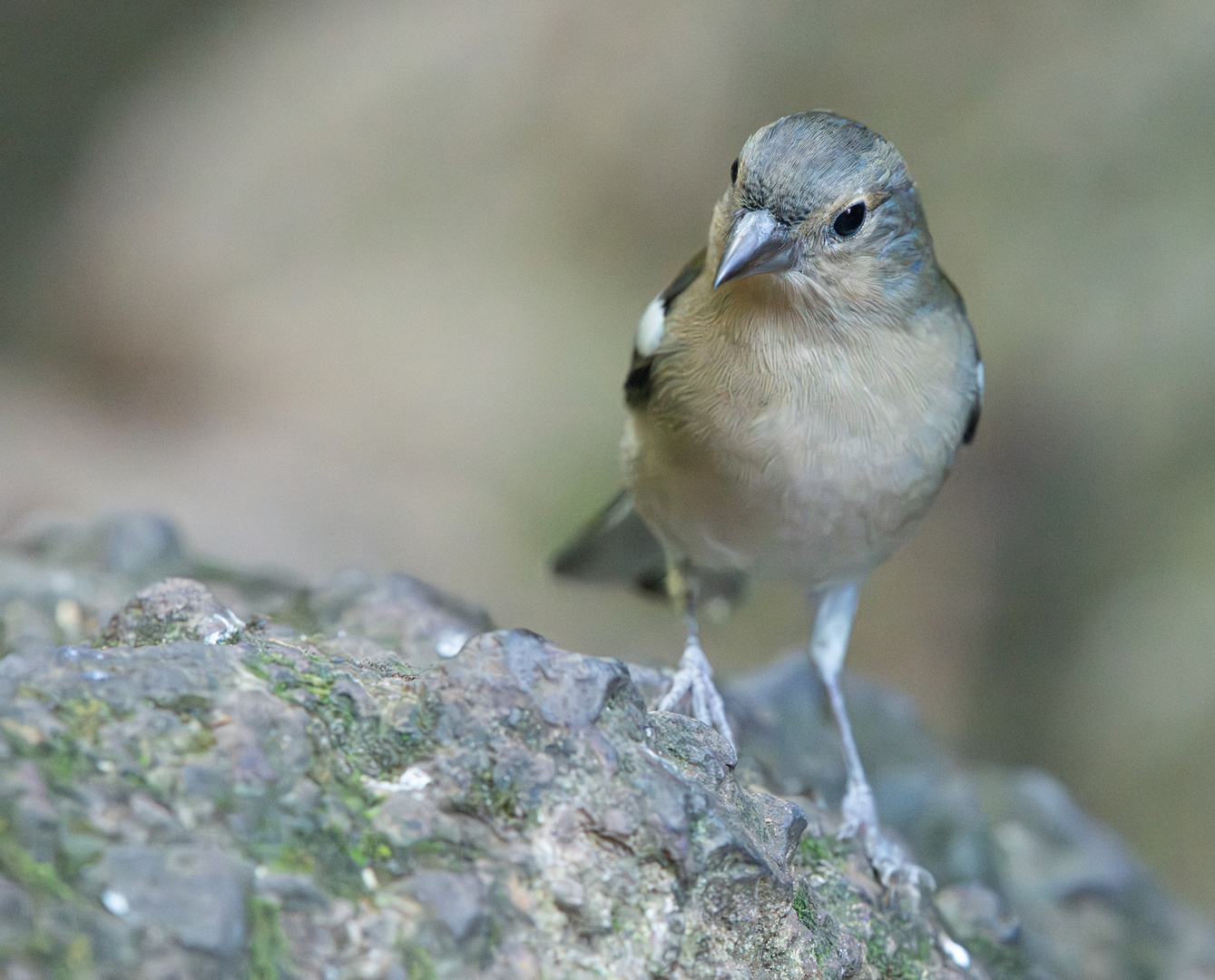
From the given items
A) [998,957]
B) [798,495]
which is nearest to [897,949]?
[998,957]

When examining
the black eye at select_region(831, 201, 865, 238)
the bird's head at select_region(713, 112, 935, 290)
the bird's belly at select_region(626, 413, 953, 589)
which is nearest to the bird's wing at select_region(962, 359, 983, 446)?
the bird's belly at select_region(626, 413, 953, 589)

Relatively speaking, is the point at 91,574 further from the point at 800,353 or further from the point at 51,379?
the point at 51,379

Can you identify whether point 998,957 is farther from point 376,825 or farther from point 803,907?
point 376,825

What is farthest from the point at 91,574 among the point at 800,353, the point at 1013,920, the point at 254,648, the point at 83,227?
the point at 83,227

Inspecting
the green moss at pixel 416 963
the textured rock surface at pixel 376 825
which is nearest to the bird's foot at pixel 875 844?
the textured rock surface at pixel 376 825

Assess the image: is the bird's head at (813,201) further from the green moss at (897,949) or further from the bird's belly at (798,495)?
the green moss at (897,949)

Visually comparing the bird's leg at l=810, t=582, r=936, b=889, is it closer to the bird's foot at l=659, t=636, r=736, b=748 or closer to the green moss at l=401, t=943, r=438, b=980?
the bird's foot at l=659, t=636, r=736, b=748
